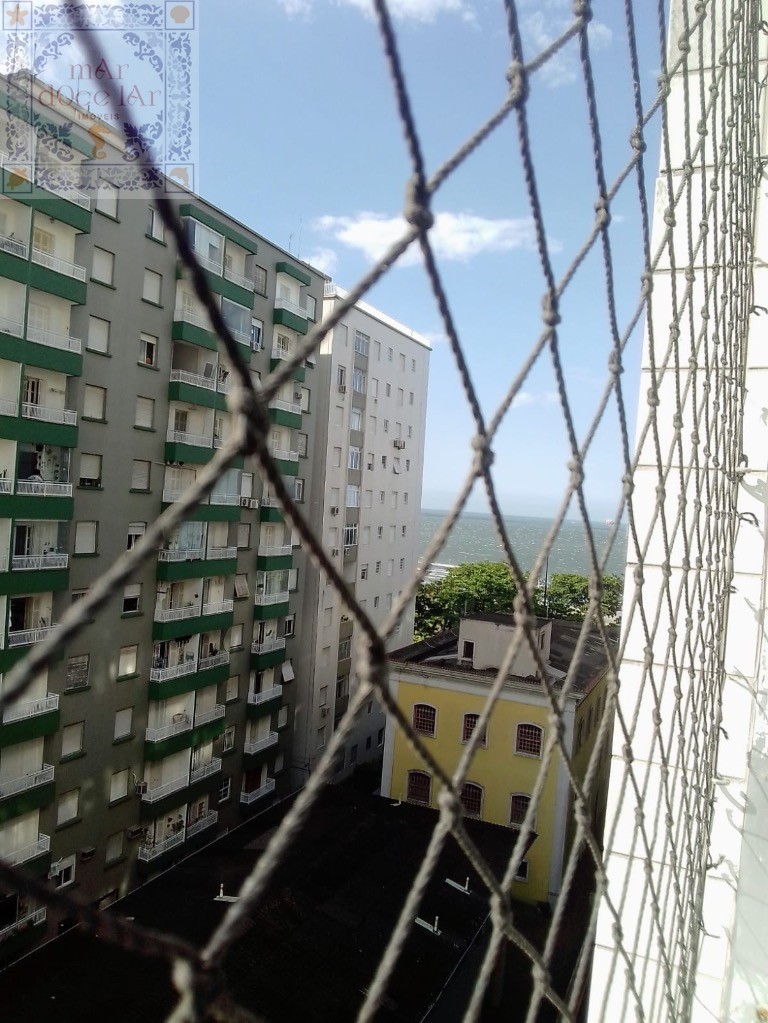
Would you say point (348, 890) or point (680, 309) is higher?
point (680, 309)

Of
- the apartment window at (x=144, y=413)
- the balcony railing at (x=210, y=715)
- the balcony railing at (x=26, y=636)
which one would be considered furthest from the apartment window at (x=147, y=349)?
the balcony railing at (x=210, y=715)

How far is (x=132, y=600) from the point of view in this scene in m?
5.86

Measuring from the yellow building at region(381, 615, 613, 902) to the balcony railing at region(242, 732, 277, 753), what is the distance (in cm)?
116

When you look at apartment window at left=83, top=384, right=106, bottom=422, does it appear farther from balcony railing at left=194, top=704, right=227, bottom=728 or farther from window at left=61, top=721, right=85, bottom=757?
balcony railing at left=194, top=704, right=227, bottom=728

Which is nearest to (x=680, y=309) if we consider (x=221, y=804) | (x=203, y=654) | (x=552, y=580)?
(x=203, y=654)

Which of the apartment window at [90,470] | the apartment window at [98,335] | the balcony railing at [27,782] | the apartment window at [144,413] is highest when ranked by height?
the apartment window at [98,335]

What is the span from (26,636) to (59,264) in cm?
240

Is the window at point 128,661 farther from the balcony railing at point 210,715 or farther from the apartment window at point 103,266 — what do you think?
the apartment window at point 103,266

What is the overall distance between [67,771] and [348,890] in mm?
2127

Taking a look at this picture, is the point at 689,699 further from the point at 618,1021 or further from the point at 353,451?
the point at 353,451

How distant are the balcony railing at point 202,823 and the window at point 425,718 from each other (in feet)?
6.50

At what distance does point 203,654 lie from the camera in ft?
22.0

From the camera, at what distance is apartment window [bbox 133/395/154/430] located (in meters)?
5.82

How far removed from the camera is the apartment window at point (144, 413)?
19.1ft
